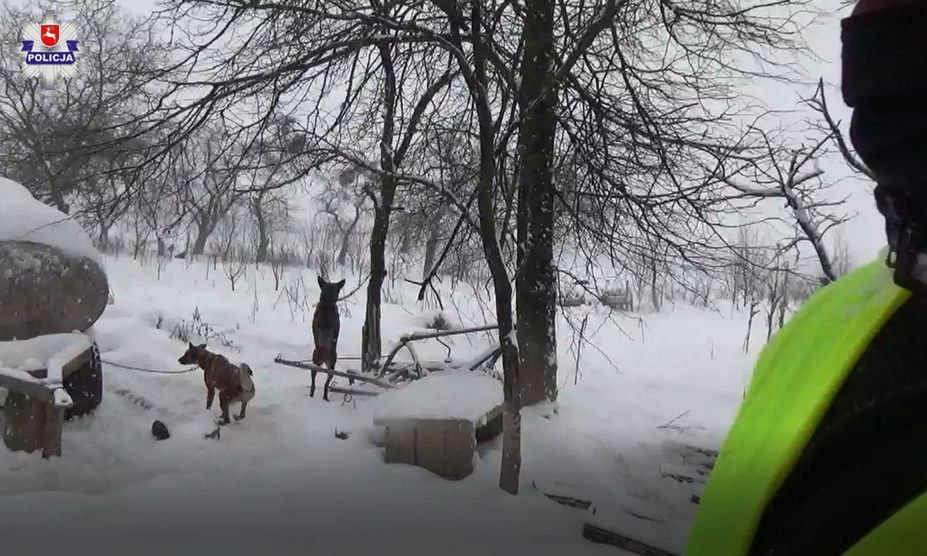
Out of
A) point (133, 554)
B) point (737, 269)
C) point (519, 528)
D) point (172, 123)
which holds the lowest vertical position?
point (519, 528)

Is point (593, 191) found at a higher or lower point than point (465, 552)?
higher

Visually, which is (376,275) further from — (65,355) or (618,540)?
(618,540)

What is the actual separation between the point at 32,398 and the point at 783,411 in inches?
163

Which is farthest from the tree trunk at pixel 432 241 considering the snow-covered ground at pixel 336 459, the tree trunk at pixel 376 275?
the snow-covered ground at pixel 336 459

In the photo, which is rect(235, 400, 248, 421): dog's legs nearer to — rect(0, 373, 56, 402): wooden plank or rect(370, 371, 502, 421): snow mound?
rect(370, 371, 502, 421): snow mound

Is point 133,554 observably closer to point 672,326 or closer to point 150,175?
point 150,175

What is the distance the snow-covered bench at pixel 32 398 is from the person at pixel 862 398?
3688 mm

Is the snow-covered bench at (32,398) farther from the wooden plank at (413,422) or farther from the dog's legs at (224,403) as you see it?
the wooden plank at (413,422)

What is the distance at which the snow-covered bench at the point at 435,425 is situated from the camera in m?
3.27

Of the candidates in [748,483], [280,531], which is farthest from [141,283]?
[748,483]

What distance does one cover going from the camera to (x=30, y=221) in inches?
161

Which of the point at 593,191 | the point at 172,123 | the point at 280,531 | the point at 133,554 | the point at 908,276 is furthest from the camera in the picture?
the point at 593,191

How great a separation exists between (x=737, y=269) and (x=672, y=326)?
1375 millimetres

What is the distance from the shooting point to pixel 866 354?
43cm
